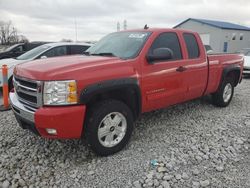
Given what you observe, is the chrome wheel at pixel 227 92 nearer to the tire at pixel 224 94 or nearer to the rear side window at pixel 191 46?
the tire at pixel 224 94

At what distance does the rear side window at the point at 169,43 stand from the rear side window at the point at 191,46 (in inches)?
11.8

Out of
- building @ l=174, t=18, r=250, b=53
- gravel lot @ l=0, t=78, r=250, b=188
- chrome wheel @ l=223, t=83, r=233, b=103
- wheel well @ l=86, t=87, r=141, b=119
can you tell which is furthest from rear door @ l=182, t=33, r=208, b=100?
building @ l=174, t=18, r=250, b=53

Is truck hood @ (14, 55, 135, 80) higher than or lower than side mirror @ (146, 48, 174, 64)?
lower

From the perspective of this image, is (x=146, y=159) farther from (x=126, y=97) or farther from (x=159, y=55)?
(x=159, y=55)

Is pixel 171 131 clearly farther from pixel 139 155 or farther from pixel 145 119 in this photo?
pixel 139 155

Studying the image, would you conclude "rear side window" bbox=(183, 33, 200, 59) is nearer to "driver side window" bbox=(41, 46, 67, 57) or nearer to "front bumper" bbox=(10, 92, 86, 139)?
"front bumper" bbox=(10, 92, 86, 139)

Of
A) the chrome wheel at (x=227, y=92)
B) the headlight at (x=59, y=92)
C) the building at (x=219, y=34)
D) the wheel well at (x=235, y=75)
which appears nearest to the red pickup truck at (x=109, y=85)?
the headlight at (x=59, y=92)

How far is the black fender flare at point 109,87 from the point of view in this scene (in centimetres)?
317

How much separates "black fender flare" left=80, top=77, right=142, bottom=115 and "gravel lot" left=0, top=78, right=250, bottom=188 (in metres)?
0.82

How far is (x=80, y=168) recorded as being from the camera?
3.33m

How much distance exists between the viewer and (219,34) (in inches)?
1154

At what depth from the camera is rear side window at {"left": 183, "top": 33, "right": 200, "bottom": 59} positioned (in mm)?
4891

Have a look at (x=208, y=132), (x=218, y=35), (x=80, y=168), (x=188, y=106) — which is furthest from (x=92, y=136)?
(x=218, y=35)

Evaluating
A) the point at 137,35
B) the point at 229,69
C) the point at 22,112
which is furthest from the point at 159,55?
the point at 229,69
